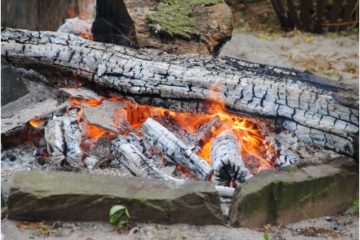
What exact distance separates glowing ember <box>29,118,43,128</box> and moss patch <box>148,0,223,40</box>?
1031mm

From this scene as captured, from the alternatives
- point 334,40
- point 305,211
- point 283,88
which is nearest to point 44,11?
point 283,88

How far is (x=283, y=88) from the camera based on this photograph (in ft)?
12.7

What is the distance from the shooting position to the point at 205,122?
408 centimetres

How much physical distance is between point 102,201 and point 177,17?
1.75 meters

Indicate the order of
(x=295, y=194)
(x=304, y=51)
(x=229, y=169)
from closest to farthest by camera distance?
1. (x=295, y=194)
2. (x=229, y=169)
3. (x=304, y=51)

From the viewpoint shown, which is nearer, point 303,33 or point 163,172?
point 163,172

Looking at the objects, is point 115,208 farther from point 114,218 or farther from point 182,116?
point 182,116

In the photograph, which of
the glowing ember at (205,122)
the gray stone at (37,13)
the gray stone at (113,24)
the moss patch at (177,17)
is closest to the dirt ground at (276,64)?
the glowing ember at (205,122)

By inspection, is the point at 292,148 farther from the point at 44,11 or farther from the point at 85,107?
the point at 44,11

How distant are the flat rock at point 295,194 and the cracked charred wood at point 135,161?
0.45 m

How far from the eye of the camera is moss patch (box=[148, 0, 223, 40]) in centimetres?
454

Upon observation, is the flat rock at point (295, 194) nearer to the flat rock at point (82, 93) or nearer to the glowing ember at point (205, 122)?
the glowing ember at point (205, 122)

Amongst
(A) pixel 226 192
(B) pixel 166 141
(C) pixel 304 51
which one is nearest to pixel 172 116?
(B) pixel 166 141

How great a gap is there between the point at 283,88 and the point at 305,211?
729 mm
